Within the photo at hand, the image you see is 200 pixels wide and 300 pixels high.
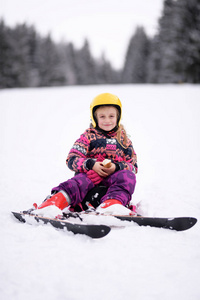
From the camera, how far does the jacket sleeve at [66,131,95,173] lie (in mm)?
2348

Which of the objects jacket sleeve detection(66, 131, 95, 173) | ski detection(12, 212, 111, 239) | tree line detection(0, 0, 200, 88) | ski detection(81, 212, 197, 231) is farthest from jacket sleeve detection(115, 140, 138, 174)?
tree line detection(0, 0, 200, 88)

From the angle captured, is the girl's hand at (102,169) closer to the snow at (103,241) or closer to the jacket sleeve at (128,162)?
the jacket sleeve at (128,162)

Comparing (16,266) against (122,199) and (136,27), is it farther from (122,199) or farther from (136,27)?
(136,27)

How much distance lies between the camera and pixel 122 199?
2037mm

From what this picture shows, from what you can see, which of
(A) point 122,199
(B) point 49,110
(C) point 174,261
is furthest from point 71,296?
(B) point 49,110

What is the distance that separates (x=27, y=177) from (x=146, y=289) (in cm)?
275

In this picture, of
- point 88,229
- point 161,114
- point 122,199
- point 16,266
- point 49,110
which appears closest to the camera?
point 16,266

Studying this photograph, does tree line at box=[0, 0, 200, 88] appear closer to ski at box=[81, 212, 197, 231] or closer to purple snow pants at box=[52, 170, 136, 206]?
purple snow pants at box=[52, 170, 136, 206]

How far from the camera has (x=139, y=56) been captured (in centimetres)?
3409

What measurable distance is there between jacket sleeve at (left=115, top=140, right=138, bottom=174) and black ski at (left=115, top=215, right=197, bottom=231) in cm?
70

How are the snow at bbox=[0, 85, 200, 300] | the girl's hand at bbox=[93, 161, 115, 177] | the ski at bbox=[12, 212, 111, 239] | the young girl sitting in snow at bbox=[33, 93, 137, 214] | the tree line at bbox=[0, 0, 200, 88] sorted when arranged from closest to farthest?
the snow at bbox=[0, 85, 200, 300]
the ski at bbox=[12, 212, 111, 239]
the young girl sitting in snow at bbox=[33, 93, 137, 214]
the girl's hand at bbox=[93, 161, 115, 177]
the tree line at bbox=[0, 0, 200, 88]

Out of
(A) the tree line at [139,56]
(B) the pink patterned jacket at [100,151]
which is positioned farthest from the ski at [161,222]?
(A) the tree line at [139,56]

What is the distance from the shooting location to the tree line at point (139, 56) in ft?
69.3

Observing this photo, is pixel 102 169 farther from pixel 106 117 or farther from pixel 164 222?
pixel 164 222
